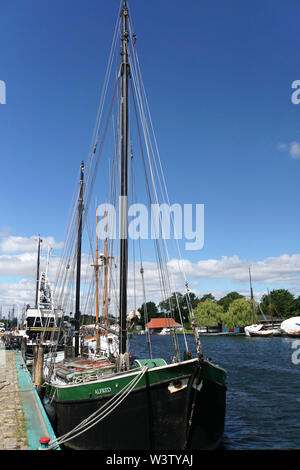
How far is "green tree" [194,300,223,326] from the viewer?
109000mm

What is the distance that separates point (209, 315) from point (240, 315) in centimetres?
1253

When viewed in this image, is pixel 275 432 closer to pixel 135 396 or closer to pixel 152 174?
pixel 135 396

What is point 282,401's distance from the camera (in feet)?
70.9


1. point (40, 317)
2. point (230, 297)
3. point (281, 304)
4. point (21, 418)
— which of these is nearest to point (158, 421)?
point (21, 418)

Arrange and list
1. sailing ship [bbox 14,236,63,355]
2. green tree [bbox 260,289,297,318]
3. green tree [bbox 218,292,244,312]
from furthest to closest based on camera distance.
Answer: green tree [bbox 218,292,244,312] → green tree [bbox 260,289,297,318] → sailing ship [bbox 14,236,63,355]

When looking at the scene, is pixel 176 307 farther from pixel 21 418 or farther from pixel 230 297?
pixel 21 418

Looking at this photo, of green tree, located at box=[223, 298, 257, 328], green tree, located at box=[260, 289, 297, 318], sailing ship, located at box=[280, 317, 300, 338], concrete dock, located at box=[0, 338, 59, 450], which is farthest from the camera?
green tree, located at box=[260, 289, 297, 318]

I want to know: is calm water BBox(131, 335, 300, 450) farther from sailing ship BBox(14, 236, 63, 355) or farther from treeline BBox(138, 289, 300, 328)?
treeline BBox(138, 289, 300, 328)

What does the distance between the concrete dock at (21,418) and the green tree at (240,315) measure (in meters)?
88.6

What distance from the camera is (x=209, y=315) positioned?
110938mm

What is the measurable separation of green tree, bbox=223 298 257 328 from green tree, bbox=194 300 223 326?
523 cm

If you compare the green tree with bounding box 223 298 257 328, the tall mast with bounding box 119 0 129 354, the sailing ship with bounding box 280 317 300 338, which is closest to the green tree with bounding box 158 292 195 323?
the tall mast with bounding box 119 0 129 354
